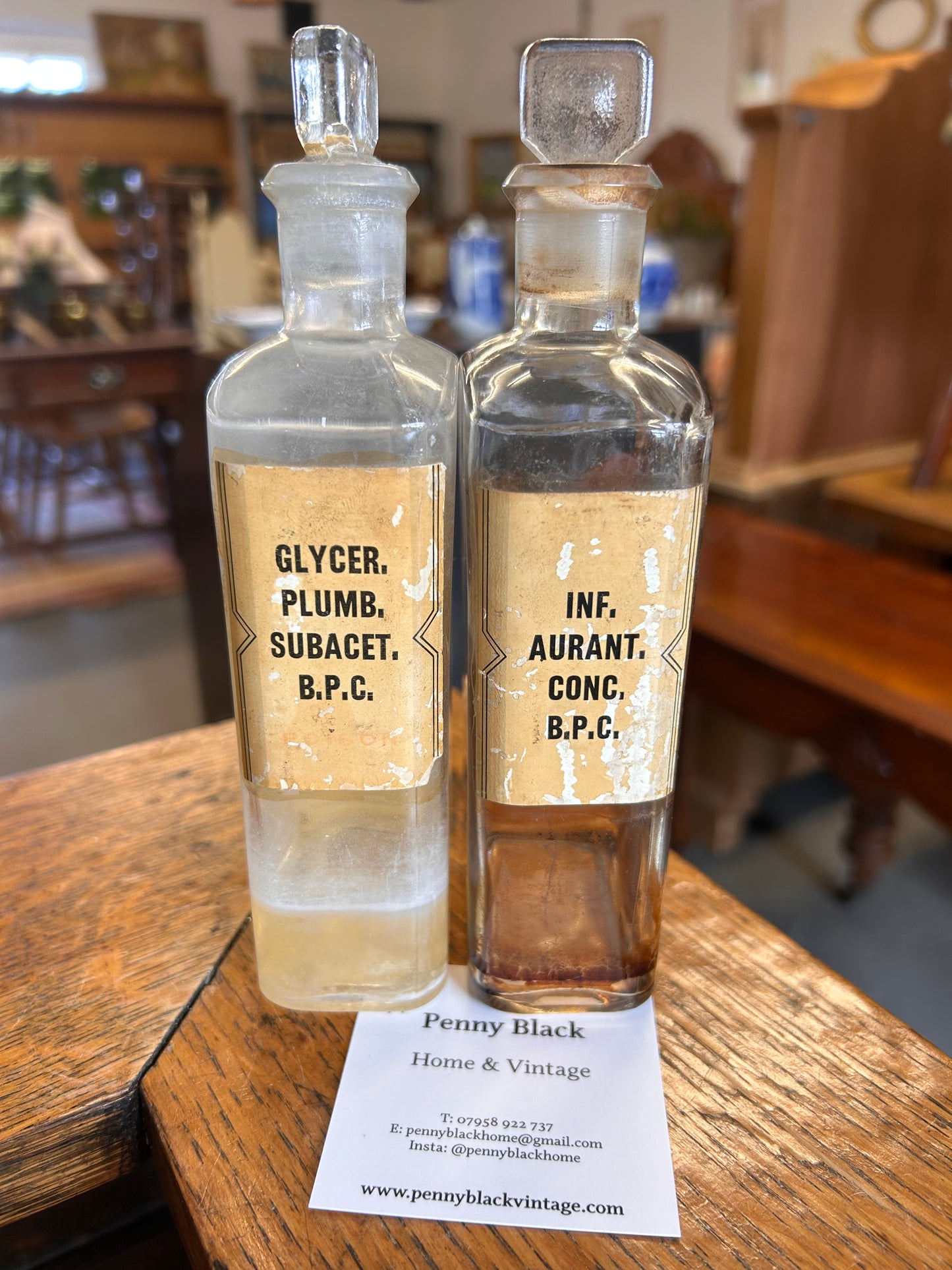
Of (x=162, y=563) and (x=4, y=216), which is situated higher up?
(x=4, y=216)

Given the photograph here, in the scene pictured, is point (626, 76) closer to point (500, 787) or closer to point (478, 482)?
point (478, 482)

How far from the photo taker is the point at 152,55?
4.55m

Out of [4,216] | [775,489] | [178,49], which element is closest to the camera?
[775,489]

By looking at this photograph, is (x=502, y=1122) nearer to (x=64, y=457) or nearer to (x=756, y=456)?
(x=756, y=456)

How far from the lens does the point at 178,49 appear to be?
4574mm

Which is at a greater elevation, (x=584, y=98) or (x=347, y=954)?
(x=584, y=98)

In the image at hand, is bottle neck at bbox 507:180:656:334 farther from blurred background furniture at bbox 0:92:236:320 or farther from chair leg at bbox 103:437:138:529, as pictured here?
blurred background furniture at bbox 0:92:236:320

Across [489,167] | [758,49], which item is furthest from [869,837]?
[489,167]

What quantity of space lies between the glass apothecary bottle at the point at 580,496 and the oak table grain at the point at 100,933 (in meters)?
0.15

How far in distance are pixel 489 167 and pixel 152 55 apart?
5.77ft

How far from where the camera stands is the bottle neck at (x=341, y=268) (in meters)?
0.28

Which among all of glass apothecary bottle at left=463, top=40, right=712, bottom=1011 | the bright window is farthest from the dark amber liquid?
the bright window

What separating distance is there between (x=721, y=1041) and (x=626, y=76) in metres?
0.32

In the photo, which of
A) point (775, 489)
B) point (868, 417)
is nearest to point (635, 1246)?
point (775, 489)
